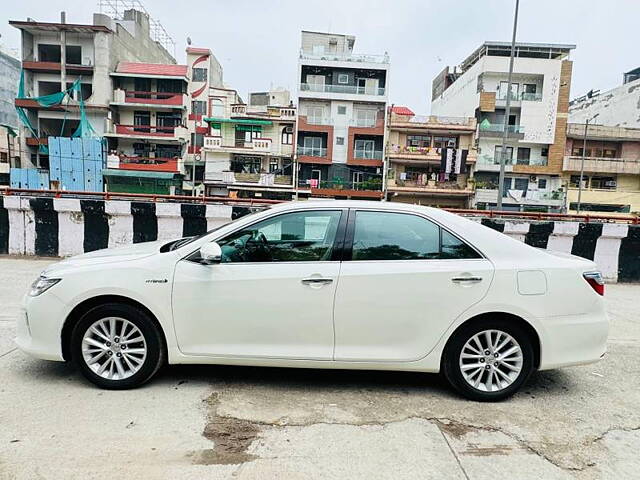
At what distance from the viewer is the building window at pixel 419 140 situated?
126 ft

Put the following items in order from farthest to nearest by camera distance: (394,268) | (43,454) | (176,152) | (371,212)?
(176,152) → (371,212) → (394,268) → (43,454)

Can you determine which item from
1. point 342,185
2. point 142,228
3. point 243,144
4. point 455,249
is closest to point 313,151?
point 342,185

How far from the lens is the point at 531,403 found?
133 inches

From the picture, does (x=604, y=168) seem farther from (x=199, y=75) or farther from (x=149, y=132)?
(x=149, y=132)

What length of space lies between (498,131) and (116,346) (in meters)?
40.1

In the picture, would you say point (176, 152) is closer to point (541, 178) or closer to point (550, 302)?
point (541, 178)

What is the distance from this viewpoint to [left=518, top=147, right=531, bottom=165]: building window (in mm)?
39031

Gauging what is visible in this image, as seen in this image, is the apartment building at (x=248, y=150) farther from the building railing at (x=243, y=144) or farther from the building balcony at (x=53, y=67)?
the building balcony at (x=53, y=67)

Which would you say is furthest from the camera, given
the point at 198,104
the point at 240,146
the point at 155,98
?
the point at 198,104

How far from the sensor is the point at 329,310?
3.26 meters

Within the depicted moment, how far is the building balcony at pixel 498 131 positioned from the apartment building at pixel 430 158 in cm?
84

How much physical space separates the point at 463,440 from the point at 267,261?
1.83 m

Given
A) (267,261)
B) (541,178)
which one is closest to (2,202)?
(267,261)

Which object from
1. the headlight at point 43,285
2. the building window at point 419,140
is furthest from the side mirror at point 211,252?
the building window at point 419,140
